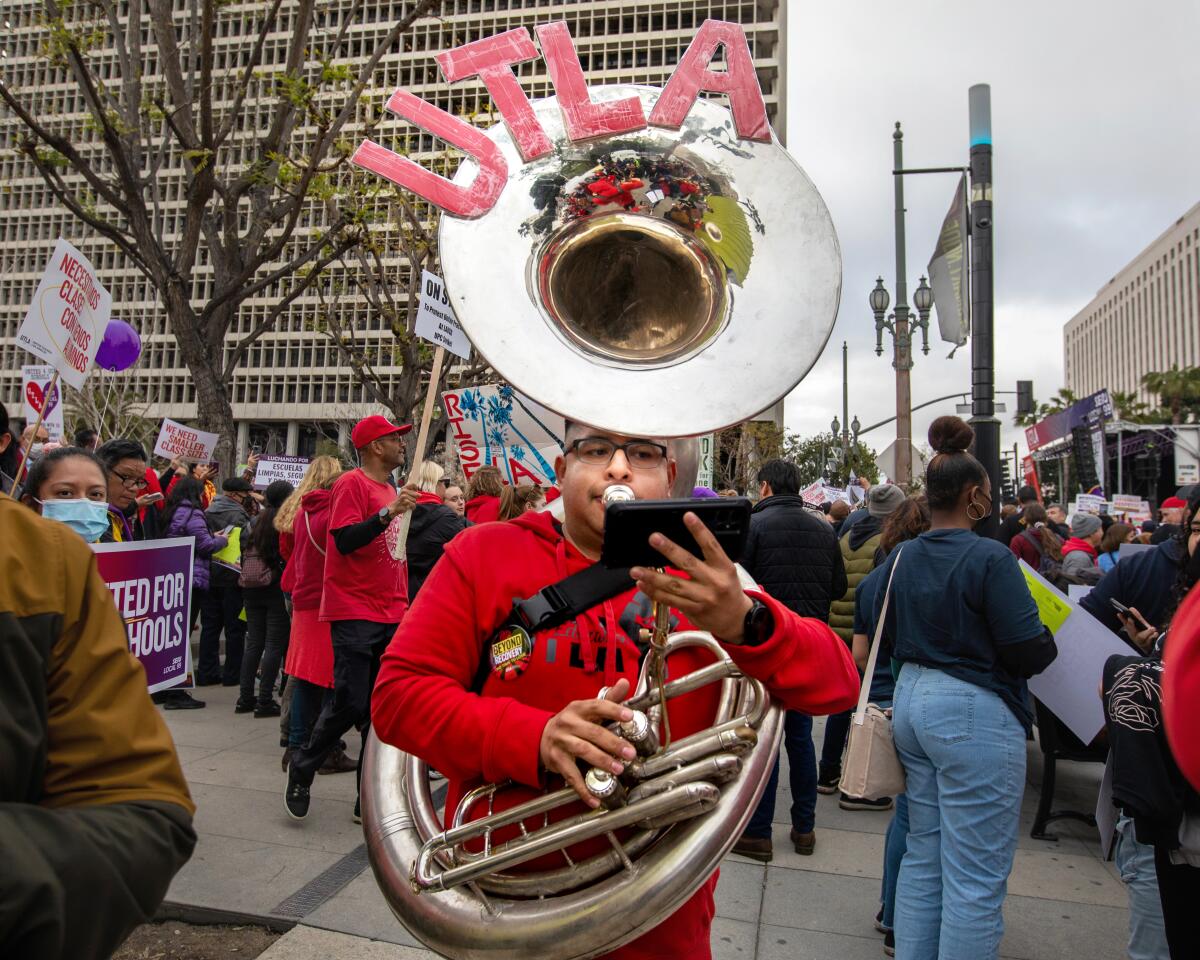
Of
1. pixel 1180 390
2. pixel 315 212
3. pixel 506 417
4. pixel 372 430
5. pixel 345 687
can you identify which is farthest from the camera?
pixel 315 212

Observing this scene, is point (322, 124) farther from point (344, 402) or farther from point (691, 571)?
point (344, 402)

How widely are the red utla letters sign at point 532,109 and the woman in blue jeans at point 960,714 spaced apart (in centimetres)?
176

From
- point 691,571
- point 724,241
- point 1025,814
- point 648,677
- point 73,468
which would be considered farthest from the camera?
point 1025,814

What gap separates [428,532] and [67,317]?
2245 millimetres

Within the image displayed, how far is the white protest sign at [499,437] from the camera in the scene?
6.08 metres

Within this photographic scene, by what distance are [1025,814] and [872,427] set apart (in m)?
21.4

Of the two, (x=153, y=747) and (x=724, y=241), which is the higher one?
(x=724, y=241)

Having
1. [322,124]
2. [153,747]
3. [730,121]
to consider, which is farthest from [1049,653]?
[322,124]

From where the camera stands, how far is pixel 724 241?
188 cm

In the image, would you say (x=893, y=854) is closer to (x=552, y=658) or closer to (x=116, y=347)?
(x=552, y=658)

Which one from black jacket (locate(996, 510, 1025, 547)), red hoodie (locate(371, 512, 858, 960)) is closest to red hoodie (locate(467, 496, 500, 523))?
red hoodie (locate(371, 512, 858, 960))

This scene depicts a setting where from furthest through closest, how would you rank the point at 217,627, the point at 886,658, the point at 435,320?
the point at 217,627, the point at 886,658, the point at 435,320

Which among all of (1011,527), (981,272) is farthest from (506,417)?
(1011,527)

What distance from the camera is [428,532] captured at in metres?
5.33
